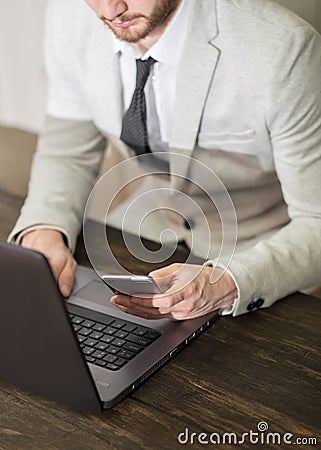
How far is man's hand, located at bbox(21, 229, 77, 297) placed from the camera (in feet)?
4.91

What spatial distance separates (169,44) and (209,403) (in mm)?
760

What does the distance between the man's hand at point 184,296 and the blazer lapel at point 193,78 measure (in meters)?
0.32

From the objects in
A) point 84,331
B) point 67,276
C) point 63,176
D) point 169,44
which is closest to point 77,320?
point 84,331

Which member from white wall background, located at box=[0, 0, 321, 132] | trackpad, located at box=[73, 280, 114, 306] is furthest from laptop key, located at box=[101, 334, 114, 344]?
white wall background, located at box=[0, 0, 321, 132]

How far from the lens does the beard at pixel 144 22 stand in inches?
60.1

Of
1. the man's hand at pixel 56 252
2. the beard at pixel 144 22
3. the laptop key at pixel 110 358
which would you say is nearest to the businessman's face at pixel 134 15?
the beard at pixel 144 22

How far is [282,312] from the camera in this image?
142 centimetres

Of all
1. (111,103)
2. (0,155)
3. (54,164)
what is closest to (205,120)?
(111,103)

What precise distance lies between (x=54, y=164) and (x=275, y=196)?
0.51m

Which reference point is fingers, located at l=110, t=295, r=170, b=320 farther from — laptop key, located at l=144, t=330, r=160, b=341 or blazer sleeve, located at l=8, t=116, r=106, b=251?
blazer sleeve, located at l=8, t=116, r=106, b=251

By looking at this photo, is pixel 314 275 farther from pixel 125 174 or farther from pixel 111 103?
pixel 111 103

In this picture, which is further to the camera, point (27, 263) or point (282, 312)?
point (282, 312)

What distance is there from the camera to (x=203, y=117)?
1633mm

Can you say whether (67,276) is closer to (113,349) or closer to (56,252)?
(56,252)
